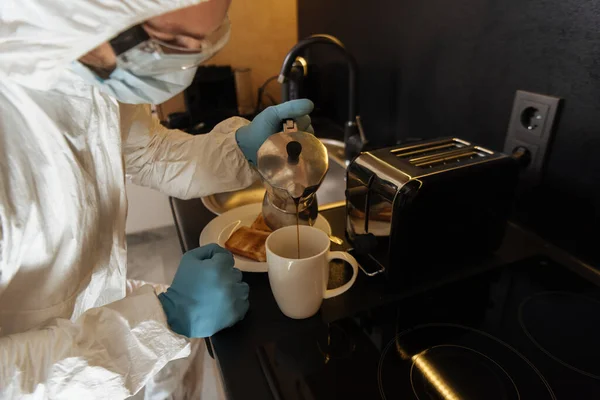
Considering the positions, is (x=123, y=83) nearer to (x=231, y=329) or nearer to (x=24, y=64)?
Result: (x=24, y=64)

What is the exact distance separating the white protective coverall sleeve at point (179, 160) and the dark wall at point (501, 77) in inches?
20.9

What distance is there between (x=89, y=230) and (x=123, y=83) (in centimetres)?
25

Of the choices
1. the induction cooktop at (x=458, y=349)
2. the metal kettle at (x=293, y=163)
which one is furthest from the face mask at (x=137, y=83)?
the induction cooktop at (x=458, y=349)

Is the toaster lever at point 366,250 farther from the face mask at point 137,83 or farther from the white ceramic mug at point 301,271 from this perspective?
the face mask at point 137,83

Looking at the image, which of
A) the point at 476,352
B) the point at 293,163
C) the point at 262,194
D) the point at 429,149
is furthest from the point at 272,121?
the point at 476,352

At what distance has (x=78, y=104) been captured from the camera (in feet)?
1.83

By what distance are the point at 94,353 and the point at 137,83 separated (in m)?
0.35

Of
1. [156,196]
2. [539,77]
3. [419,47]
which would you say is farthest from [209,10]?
[156,196]

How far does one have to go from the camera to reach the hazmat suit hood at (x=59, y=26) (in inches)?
14.4

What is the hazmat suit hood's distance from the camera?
37cm

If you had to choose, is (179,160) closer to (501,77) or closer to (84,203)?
(84,203)

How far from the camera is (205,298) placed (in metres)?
0.58

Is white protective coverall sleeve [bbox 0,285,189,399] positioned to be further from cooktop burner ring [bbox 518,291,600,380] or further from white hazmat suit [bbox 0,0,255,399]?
cooktop burner ring [bbox 518,291,600,380]

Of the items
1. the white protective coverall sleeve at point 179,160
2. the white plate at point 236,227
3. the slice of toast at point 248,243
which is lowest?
the white plate at point 236,227
